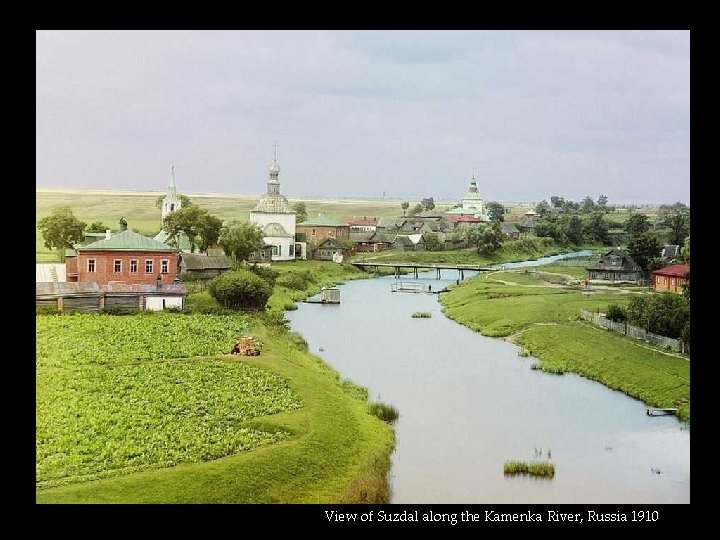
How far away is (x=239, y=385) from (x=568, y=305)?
21933mm

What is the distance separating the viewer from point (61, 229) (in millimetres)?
47469

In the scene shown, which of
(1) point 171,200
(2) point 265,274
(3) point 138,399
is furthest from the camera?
(1) point 171,200

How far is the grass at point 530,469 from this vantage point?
62.4ft

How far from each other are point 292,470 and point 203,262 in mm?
31567

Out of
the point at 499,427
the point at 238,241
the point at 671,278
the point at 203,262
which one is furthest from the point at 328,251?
the point at 499,427

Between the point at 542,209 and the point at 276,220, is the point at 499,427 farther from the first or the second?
the point at 542,209

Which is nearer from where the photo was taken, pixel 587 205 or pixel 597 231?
pixel 597 231

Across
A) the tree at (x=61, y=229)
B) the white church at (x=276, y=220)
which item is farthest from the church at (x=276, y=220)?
the tree at (x=61, y=229)

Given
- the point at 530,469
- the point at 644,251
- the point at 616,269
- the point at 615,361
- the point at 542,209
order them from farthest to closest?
the point at 542,209 → the point at 616,269 → the point at 644,251 → the point at 615,361 → the point at 530,469

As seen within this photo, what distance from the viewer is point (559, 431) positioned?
2227 cm

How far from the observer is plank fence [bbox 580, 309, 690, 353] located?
28172 mm

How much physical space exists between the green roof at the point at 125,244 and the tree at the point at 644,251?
2970 cm
